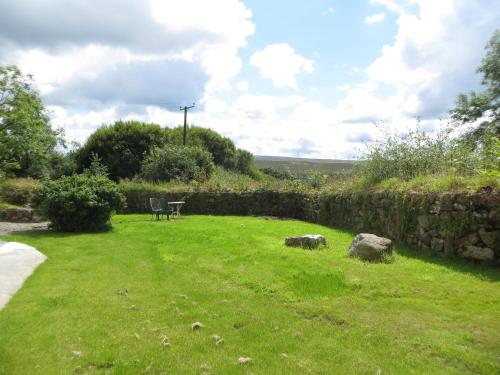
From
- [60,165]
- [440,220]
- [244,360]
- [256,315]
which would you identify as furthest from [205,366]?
[60,165]

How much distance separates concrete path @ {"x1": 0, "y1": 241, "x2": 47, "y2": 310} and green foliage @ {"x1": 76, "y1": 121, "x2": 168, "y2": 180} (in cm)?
2318

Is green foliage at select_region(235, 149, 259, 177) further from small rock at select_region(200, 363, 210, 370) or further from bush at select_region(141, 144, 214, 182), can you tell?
small rock at select_region(200, 363, 210, 370)

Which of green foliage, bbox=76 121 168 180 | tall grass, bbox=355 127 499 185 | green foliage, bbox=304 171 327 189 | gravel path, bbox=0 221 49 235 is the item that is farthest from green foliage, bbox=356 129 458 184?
green foliage, bbox=76 121 168 180

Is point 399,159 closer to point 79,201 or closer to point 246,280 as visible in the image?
point 246,280

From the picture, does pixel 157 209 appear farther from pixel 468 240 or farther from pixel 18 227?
pixel 468 240

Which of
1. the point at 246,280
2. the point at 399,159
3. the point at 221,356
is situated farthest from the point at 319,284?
the point at 399,159

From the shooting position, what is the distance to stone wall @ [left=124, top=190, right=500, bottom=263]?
7.58 m

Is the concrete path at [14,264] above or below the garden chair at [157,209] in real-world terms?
below

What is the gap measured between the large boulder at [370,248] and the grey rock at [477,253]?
1.31 m

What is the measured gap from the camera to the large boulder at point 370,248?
812 cm

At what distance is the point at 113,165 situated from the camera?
110 feet

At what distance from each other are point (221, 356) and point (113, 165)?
31.3 meters

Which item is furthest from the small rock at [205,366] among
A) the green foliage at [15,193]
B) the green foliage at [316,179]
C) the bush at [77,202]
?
the green foliage at [15,193]

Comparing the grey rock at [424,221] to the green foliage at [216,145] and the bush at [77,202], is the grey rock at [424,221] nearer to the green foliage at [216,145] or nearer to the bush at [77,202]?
the bush at [77,202]
